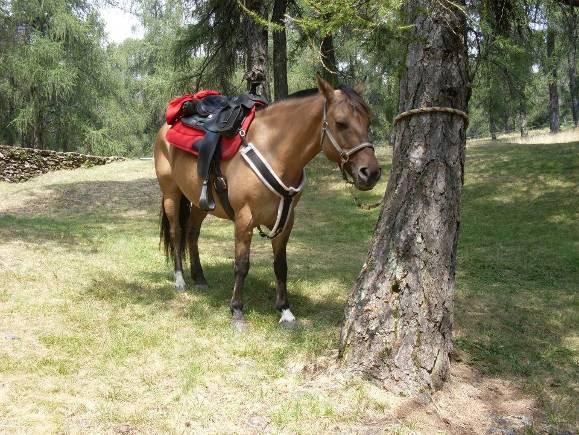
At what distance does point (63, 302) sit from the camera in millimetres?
5305

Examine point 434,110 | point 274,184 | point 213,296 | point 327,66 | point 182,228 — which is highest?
point 327,66

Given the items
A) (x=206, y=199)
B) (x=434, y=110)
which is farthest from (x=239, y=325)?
(x=434, y=110)

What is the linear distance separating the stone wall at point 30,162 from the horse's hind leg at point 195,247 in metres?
13.2

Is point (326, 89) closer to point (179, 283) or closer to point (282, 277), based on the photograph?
point (282, 277)

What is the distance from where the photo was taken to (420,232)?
154 inches

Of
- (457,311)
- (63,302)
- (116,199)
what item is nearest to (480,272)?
(457,311)

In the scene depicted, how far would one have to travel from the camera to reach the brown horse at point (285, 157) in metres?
4.27

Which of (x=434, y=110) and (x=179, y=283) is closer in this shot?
(x=434, y=110)

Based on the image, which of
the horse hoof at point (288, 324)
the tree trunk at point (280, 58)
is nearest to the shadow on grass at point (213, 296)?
the horse hoof at point (288, 324)

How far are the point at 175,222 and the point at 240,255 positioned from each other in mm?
1711

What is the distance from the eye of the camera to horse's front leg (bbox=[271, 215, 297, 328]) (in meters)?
5.08

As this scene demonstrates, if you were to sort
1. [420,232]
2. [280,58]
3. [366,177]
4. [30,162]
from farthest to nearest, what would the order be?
1. [30,162]
2. [280,58]
3. [366,177]
4. [420,232]

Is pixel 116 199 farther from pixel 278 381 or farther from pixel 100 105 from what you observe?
pixel 100 105

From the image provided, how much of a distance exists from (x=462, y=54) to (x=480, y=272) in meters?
4.58
